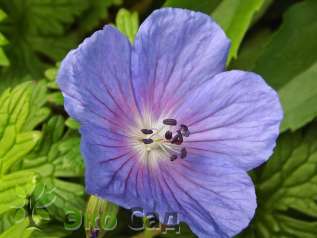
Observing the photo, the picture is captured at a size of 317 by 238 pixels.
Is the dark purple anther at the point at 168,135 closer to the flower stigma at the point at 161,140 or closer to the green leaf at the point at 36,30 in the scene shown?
the flower stigma at the point at 161,140

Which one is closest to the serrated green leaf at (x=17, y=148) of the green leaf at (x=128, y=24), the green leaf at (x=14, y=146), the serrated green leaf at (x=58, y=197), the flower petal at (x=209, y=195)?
the green leaf at (x=14, y=146)

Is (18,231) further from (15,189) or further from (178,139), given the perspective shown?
(178,139)

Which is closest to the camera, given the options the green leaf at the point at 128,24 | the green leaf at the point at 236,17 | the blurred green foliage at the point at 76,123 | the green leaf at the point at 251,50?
the blurred green foliage at the point at 76,123

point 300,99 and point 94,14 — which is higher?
point 94,14

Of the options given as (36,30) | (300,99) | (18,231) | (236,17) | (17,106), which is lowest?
(18,231)

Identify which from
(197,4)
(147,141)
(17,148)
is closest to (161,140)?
(147,141)

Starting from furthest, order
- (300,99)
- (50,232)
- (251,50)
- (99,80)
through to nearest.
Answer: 1. (251,50)
2. (300,99)
3. (50,232)
4. (99,80)
